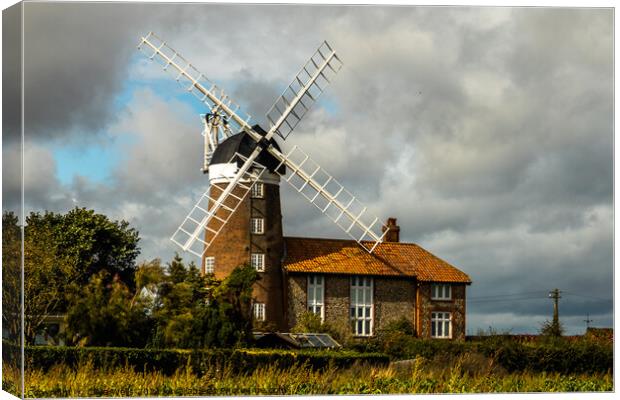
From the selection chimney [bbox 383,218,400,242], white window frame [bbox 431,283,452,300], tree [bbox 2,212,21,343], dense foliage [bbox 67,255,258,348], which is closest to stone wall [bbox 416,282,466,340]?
white window frame [bbox 431,283,452,300]

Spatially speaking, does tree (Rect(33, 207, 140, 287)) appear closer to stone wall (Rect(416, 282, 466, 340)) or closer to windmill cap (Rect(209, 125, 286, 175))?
windmill cap (Rect(209, 125, 286, 175))

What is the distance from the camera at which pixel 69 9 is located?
2203 cm

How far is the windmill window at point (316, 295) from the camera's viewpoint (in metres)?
39.4

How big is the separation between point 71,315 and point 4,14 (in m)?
9.96

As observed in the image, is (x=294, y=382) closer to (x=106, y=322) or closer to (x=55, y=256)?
(x=106, y=322)

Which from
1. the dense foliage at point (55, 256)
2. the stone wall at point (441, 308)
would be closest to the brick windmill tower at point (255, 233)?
the dense foliage at point (55, 256)

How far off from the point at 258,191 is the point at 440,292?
27.7 feet

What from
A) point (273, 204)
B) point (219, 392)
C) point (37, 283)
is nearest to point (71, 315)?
point (37, 283)

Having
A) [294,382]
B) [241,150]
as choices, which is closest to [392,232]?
[241,150]

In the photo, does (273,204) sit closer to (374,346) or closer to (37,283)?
(374,346)

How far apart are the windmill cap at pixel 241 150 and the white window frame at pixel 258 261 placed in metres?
3.32

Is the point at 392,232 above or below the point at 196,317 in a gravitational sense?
above

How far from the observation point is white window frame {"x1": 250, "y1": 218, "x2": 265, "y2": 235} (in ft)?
126

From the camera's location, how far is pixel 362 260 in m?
40.9
